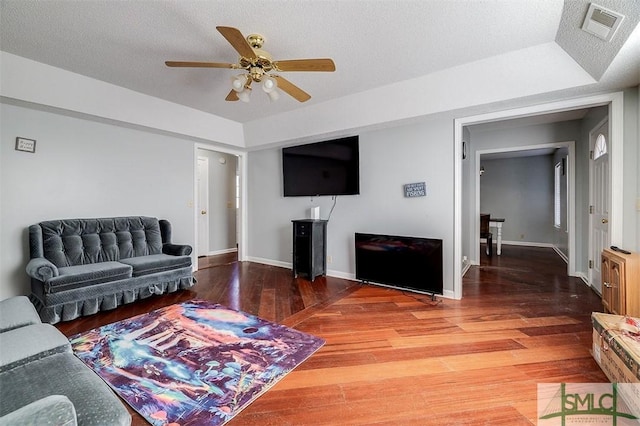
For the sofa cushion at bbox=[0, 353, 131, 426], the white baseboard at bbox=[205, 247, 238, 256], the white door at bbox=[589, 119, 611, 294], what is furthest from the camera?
the white baseboard at bbox=[205, 247, 238, 256]

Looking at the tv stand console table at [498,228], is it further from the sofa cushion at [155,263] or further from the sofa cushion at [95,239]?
the sofa cushion at [95,239]

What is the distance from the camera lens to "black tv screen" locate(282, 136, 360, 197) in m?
3.80

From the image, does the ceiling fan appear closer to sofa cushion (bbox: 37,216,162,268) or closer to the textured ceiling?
the textured ceiling

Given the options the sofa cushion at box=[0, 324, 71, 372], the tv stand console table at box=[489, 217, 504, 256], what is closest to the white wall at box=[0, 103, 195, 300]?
the sofa cushion at box=[0, 324, 71, 372]

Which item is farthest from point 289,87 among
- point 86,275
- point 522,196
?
point 522,196

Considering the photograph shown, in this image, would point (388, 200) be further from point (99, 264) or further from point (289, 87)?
point (99, 264)

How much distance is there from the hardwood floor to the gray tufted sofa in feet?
0.50

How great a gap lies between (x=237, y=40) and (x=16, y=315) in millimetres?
2134

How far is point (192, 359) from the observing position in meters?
1.91

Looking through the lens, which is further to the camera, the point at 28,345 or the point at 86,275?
the point at 86,275

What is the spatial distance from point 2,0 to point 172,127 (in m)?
1.97

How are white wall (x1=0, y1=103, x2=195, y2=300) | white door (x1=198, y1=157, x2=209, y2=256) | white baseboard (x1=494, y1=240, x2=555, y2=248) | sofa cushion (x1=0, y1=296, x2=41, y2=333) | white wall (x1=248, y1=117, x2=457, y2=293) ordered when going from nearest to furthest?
sofa cushion (x1=0, y1=296, x2=41, y2=333) < white wall (x1=0, y1=103, x2=195, y2=300) < white wall (x1=248, y1=117, x2=457, y2=293) < white door (x1=198, y1=157, x2=209, y2=256) < white baseboard (x1=494, y1=240, x2=555, y2=248)

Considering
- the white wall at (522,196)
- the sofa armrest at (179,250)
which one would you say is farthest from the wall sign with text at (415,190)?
the white wall at (522,196)

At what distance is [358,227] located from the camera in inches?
154
